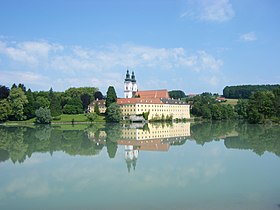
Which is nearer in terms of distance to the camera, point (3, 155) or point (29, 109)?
point (3, 155)

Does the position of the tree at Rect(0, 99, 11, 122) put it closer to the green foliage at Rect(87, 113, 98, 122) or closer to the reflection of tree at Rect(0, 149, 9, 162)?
the green foliage at Rect(87, 113, 98, 122)

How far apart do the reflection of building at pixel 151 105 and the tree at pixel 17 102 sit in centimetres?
2167

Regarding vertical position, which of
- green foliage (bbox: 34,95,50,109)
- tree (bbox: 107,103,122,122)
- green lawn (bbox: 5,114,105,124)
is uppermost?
green foliage (bbox: 34,95,50,109)

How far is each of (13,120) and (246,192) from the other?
57.6m

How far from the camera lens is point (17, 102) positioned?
58.8 meters

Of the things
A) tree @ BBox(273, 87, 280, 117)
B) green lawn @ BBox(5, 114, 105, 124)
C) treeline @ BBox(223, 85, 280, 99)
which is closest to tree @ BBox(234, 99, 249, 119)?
tree @ BBox(273, 87, 280, 117)

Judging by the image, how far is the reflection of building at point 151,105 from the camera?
231 ft

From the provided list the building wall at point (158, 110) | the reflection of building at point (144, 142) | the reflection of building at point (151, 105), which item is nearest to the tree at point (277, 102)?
the reflection of building at point (144, 142)

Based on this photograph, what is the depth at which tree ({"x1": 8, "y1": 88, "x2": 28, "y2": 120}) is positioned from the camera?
5875cm

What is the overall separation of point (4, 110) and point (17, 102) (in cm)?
311

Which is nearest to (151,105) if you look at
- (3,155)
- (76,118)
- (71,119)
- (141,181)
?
(76,118)

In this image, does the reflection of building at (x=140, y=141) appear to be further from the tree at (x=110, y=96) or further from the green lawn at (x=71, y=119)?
the tree at (x=110, y=96)

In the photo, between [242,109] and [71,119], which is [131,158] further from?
[242,109]

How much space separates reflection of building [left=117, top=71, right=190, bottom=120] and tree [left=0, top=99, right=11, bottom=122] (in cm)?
2440
